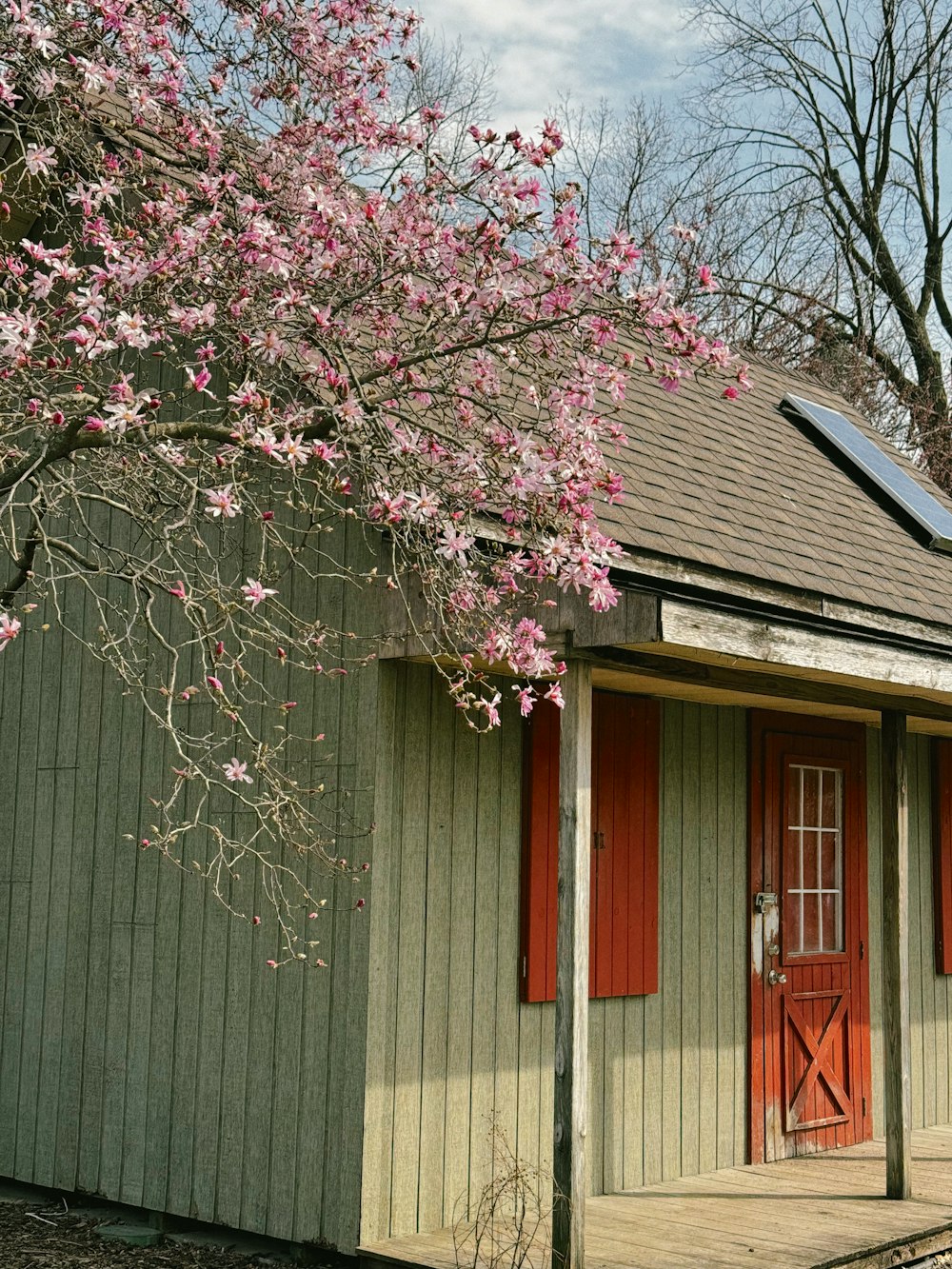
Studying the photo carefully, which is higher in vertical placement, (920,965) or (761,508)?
(761,508)

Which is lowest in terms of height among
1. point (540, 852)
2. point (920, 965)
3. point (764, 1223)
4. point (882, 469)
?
point (764, 1223)

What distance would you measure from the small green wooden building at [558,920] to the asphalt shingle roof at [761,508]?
0.04m

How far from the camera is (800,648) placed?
630 cm

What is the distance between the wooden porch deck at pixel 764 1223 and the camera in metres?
5.93

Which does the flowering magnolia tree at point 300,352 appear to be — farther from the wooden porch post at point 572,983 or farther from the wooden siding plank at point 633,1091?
the wooden siding plank at point 633,1091

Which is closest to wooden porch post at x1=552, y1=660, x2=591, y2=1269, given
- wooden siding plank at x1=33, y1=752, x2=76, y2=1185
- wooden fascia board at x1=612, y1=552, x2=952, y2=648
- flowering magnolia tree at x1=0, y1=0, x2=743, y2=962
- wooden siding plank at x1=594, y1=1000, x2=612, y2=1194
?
flowering magnolia tree at x1=0, y1=0, x2=743, y2=962

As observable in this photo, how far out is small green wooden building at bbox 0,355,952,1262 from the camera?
20.4 feet

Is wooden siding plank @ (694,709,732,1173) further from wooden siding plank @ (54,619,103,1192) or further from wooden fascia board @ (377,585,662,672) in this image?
wooden siding plank @ (54,619,103,1192)

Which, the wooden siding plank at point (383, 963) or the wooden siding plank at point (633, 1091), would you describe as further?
the wooden siding plank at point (633, 1091)

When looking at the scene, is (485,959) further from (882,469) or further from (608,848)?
(882,469)

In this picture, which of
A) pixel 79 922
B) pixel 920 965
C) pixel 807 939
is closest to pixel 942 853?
pixel 920 965

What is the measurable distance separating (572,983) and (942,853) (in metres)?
4.95

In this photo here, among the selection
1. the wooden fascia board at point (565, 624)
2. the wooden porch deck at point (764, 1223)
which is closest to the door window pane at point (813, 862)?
the wooden porch deck at point (764, 1223)

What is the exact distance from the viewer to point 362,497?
20.7 ft
